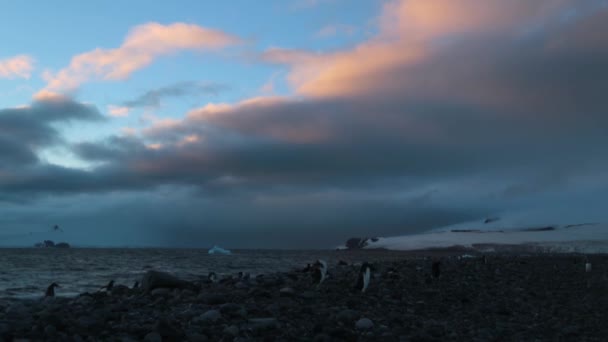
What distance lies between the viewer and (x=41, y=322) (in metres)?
7.96

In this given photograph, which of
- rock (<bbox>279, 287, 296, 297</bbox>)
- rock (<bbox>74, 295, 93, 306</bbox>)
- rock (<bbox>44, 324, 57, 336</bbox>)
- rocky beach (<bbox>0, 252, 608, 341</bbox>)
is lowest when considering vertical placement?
rock (<bbox>74, 295, 93, 306</bbox>)

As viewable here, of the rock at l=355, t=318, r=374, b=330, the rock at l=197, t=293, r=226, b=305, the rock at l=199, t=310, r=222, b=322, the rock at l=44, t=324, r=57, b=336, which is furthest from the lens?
the rock at l=197, t=293, r=226, b=305

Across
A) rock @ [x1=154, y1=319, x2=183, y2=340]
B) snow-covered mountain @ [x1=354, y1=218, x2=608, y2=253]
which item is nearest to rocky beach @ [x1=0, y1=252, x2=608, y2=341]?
rock @ [x1=154, y1=319, x2=183, y2=340]

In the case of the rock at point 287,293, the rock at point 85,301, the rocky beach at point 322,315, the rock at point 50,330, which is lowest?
the rock at point 85,301

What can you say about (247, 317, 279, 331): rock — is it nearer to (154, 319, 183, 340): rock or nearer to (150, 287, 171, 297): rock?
(154, 319, 183, 340): rock

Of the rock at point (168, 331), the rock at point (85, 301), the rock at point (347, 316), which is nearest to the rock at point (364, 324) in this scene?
the rock at point (347, 316)

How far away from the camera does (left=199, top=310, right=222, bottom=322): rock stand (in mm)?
8812

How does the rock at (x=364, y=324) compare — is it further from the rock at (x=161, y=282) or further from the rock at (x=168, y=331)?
the rock at (x=161, y=282)

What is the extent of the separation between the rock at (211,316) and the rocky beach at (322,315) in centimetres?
2

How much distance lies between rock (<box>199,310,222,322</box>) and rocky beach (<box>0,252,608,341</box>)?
2 cm

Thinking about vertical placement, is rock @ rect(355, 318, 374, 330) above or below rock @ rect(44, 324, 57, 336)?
below

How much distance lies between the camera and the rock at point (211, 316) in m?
8.81

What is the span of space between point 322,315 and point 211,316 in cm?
224

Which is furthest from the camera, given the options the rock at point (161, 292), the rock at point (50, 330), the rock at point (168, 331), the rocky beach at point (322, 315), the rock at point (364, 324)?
the rock at point (161, 292)
